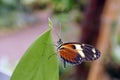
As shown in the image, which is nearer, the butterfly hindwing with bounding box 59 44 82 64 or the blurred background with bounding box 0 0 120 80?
the butterfly hindwing with bounding box 59 44 82 64

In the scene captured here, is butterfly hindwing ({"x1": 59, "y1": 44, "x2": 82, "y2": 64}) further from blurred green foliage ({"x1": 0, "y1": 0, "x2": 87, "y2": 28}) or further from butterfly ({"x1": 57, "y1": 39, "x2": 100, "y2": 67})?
blurred green foliage ({"x1": 0, "y1": 0, "x2": 87, "y2": 28})

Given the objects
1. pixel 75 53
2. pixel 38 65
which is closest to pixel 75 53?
pixel 75 53

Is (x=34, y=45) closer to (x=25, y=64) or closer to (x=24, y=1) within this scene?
(x=25, y=64)

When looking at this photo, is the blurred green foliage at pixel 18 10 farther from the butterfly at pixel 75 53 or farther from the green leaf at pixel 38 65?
the green leaf at pixel 38 65

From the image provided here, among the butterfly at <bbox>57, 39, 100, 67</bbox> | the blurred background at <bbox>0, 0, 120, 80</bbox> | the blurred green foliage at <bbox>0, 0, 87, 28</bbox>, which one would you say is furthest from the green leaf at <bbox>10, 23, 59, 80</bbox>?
the blurred green foliage at <bbox>0, 0, 87, 28</bbox>

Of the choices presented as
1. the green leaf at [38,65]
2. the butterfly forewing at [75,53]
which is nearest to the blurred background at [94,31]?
the butterfly forewing at [75,53]

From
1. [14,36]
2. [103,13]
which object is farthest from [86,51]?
[14,36]

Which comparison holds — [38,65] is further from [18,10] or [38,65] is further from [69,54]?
[18,10]

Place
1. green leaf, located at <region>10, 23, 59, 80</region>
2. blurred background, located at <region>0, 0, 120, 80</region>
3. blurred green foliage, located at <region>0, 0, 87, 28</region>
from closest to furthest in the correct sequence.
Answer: green leaf, located at <region>10, 23, 59, 80</region>, blurred background, located at <region>0, 0, 120, 80</region>, blurred green foliage, located at <region>0, 0, 87, 28</region>
